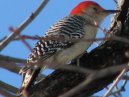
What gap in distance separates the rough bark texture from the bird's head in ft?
5.89

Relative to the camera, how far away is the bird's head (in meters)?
6.73

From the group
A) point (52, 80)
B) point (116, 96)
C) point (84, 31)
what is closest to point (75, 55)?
point (84, 31)

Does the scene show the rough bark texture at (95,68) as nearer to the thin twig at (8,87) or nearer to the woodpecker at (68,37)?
the thin twig at (8,87)

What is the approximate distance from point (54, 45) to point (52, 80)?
128 centimetres

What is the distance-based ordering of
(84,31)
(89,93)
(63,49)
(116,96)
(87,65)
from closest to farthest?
(116,96), (89,93), (87,65), (63,49), (84,31)

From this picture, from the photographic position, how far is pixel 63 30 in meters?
5.89

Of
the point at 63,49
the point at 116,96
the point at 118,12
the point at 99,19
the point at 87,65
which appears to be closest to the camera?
the point at 116,96

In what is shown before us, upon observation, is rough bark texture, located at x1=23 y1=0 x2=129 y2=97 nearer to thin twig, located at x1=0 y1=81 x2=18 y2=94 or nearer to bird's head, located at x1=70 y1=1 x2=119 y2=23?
thin twig, located at x1=0 y1=81 x2=18 y2=94

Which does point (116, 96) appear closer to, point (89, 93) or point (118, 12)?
point (89, 93)

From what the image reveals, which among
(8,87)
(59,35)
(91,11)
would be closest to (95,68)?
(8,87)

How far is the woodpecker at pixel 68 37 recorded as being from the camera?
4.99 metres

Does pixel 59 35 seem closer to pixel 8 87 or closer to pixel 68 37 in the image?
pixel 68 37

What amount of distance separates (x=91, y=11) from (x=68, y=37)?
1338 mm

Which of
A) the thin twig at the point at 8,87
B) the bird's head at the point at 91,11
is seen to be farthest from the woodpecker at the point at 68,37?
the thin twig at the point at 8,87
